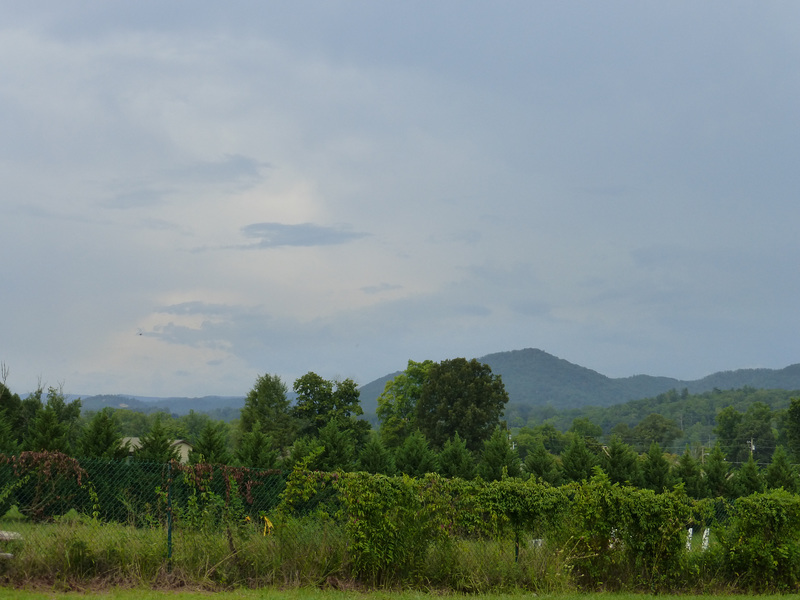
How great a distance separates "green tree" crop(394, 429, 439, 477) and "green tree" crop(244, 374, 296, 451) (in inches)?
1003

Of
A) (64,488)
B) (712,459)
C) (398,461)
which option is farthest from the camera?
(712,459)

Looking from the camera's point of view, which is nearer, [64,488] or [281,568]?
[281,568]

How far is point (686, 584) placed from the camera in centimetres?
984

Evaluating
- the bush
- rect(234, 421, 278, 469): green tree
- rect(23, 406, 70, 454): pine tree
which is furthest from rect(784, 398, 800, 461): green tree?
rect(23, 406, 70, 454): pine tree

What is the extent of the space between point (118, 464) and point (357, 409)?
1423 inches

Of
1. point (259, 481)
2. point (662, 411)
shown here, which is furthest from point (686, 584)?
point (662, 411)

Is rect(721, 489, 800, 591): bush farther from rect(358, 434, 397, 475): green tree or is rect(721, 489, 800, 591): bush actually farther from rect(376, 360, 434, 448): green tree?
rect(376, 360, 434, 448): green tree

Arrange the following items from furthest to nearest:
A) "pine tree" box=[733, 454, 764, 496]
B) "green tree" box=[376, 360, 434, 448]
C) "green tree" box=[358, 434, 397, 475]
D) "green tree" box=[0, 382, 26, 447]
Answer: "green tree" box=[376, 360, 434, 448] < "green tree" box=[0, 382, 26, 447] < "pine tree" box=[733, 454, 764, 496] < "green tree" box=[358, 434, 397, 475]

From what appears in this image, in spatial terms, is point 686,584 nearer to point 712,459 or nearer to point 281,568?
point 281,568

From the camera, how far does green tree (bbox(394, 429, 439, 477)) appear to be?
2095 cm

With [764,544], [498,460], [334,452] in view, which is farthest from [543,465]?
[764,544]

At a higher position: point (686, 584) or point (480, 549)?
point (480, 549)

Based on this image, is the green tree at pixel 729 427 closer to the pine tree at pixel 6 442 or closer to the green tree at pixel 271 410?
the green tree at pixel 271 410

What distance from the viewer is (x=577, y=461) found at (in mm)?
21531
